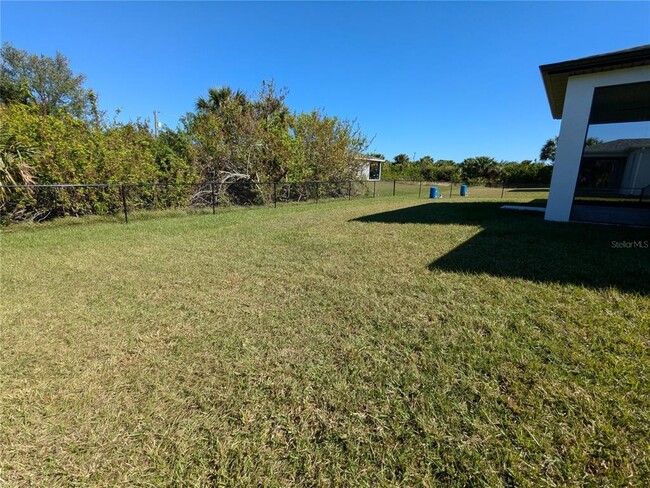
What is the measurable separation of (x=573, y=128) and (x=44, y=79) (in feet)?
118

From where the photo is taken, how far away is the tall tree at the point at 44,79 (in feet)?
74.6

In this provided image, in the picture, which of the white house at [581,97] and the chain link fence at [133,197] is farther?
the chain link fence at [133,197]

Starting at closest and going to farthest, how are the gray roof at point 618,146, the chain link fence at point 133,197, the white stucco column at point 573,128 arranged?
the white stucco column at point 573,128 < the chain link fence at point 133,197 < the gray roof at point 618,146

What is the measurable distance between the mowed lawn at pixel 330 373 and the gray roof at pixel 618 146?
15.8m

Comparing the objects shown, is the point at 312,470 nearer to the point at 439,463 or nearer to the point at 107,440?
the point at 439,463

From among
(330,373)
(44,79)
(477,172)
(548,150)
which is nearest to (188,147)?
(330,373)

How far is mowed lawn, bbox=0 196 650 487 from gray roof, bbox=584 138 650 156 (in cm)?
1576

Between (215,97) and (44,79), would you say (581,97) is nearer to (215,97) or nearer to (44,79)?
(215,97)

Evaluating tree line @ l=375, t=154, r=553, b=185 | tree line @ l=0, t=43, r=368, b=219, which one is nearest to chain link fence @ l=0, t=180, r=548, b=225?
tree line @ l=0, t=43, r=368, b=219

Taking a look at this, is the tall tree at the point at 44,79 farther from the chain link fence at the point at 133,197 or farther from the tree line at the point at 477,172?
the tree line at the point at 477,172

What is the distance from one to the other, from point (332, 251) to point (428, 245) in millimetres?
1730

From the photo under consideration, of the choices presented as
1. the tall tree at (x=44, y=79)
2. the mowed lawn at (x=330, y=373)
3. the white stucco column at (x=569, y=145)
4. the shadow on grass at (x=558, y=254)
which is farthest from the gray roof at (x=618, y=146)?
the tall tree at (x=44, y=79)

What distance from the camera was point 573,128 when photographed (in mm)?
6402

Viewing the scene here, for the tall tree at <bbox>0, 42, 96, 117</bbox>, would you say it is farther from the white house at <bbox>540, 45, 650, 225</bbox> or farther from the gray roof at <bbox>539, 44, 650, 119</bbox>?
the white house at <bbox>540, 45, 650, 225</bbox>
